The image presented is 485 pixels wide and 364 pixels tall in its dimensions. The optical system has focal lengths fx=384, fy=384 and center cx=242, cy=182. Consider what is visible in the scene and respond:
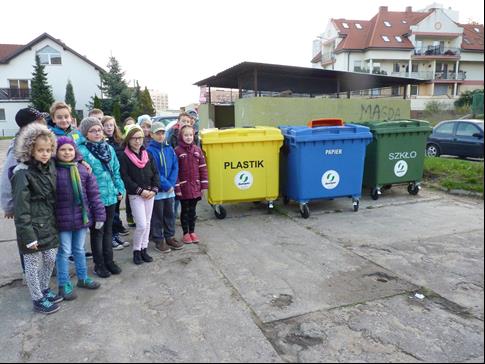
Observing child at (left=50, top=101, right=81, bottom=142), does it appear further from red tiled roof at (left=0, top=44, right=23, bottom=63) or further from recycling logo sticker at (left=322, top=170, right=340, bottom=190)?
red tiled roof at (left=0, top=44, right=23, bottom=63)

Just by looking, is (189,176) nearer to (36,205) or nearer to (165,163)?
(165,163)

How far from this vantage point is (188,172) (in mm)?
4730

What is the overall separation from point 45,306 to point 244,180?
3280 millimetres

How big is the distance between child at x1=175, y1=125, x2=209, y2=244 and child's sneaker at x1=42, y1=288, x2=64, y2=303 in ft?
5.69

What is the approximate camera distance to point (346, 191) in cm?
605

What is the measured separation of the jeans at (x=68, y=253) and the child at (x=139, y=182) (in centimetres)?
69

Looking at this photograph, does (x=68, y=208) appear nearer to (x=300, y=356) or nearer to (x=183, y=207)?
(x=183, y=207)

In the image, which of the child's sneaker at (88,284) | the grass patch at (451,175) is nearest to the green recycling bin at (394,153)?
the grass patch at (451,175)

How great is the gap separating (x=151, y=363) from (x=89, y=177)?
179cm

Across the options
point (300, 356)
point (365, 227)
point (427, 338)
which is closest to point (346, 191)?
point (365, 227)

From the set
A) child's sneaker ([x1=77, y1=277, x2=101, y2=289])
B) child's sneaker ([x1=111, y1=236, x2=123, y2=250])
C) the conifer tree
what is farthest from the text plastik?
the conifer tree

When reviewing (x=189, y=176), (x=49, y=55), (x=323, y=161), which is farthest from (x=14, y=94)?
(x=323, y=161)

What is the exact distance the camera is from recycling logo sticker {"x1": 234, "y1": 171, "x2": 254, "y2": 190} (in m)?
5.78

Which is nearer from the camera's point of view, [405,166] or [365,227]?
[365,227]
